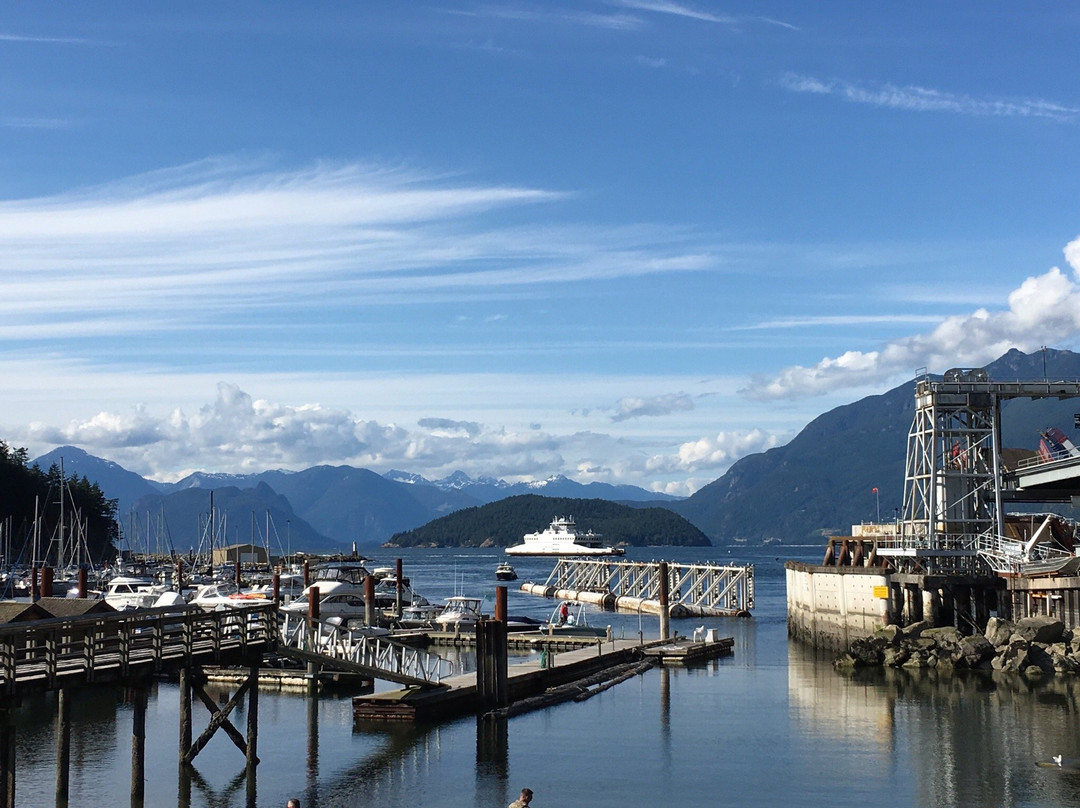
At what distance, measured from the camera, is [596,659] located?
5844 cm

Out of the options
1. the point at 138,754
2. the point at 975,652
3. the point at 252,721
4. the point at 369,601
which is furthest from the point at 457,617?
the point at 138,754

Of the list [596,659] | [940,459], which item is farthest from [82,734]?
[940,459]

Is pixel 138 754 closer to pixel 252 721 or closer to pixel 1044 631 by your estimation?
pixel 252 721

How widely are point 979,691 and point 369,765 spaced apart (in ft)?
87.4

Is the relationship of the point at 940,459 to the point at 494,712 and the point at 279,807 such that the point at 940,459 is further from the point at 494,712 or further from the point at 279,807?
the point at 279,807

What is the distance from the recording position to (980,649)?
56.9 meters

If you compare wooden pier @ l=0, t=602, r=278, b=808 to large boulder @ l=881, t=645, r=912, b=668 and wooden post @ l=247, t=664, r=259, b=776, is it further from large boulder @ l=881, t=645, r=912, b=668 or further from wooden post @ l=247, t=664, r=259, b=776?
large boulder @ l=881, t=645, r=912, b=668

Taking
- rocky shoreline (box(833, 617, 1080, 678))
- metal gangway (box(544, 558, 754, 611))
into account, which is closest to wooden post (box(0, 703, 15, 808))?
rocky shoreline (box(833, 617, 1080, 678))

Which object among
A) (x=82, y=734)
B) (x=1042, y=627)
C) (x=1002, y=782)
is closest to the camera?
(x=1002, y=782)

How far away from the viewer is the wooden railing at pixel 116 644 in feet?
92.6

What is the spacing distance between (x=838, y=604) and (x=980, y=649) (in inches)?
420

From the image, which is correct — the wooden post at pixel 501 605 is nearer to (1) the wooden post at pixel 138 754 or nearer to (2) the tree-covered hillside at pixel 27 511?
(1) the wooden post at pixel 138 754

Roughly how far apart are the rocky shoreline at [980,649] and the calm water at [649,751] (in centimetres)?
204

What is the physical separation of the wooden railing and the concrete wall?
1403 inches
